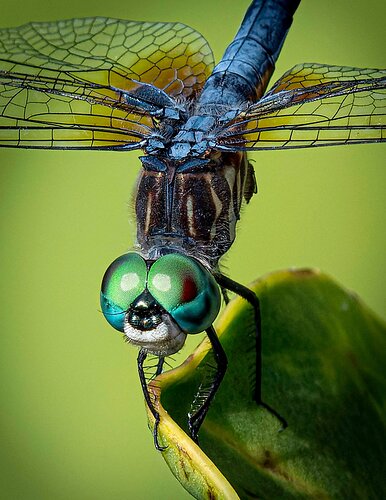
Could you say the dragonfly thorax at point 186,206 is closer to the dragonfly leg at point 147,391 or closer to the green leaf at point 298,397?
the dragonfly leg at point 147,391

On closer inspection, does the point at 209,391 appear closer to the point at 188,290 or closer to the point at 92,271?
the point at 188,290

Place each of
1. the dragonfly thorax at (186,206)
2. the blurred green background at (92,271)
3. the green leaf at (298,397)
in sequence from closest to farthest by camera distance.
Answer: the green leaf at (298,397), the dragonfly thorax at (186,206), the blurred green background at (92,271)

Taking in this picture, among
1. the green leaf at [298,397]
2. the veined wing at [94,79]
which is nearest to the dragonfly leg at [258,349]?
the green leaf at [298,397]

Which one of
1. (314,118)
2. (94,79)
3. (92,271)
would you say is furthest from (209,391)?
(94,79)

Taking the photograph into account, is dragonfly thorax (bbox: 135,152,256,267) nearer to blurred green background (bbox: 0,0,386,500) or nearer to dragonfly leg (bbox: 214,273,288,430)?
dragonfly leg (bbox: 214,273,288,430)

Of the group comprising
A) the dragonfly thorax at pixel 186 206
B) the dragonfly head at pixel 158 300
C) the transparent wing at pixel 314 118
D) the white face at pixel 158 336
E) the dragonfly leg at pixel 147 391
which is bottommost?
the dragonfly leg at pixel 147 391

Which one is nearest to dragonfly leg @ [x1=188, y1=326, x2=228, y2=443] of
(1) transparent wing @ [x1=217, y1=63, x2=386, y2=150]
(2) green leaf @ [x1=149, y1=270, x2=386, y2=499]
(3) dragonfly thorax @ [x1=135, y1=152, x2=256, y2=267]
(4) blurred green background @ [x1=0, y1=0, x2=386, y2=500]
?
(2) green leaf @ [x1=149, y1=270, x2=386, y2=499]

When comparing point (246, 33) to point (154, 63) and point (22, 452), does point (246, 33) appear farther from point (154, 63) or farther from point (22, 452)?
point (22, 452)
